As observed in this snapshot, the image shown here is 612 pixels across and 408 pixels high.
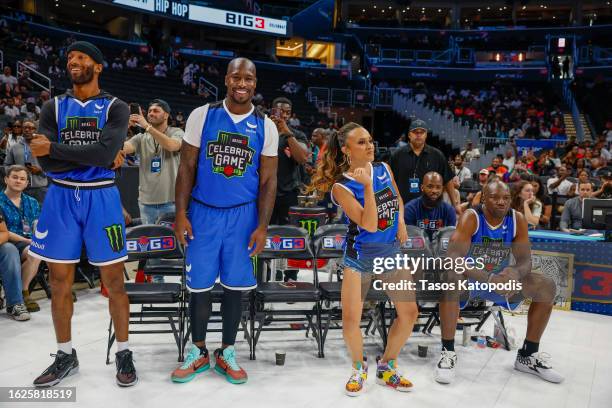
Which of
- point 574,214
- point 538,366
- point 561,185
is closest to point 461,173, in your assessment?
point 561,185

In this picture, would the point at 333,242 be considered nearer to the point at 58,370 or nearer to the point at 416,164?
the point at 416,164

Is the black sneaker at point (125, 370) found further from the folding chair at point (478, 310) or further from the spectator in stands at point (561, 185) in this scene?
the spectator in stands at point (561, 185)

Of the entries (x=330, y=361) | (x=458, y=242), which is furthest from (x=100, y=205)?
(x=458, y=242)

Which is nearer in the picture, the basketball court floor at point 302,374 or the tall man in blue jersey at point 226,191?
the basketball court floor at point 302,374

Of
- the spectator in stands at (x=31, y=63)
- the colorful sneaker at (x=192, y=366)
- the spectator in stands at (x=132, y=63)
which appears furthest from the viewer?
the spectator in stands at (x=132, y=63)

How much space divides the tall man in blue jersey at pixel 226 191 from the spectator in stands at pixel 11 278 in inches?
75.6

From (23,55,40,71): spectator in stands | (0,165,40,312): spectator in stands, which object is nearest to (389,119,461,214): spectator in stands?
(0,165,40,312): spectator in stands

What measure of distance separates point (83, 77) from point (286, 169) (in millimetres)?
2433

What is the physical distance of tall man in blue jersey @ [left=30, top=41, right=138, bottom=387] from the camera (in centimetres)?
310

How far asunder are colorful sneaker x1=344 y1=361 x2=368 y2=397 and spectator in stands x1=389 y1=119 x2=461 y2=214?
211 centimetres

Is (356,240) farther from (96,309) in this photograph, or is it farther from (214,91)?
(214,91)

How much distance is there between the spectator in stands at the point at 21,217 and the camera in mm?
4711

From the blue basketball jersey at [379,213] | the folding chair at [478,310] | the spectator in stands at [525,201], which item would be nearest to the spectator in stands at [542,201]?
the spectator in stands at [525,201]

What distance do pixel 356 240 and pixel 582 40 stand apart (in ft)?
82.2
